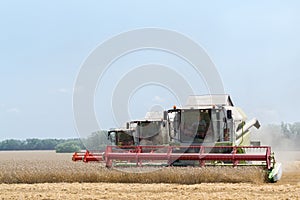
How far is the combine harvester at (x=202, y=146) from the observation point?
40.1 feet

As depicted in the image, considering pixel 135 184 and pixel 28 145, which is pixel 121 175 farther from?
pixel 28 145

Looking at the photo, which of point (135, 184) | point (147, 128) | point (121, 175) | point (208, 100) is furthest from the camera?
point (147, 128)

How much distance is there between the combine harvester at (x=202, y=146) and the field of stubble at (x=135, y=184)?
0.47m

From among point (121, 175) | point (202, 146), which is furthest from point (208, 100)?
point (121, 175)

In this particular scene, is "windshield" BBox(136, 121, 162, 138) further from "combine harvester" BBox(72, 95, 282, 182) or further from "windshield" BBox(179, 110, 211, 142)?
"windshield" BBox(179, 110, 211, 142)

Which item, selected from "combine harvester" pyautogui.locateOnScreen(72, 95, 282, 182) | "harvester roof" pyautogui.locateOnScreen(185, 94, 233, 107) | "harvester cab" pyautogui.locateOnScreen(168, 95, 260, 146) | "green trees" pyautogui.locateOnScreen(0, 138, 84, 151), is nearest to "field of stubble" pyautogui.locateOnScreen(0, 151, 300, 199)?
"combine harvester" pyautogui.locateOnScreen(72, 95, 282, 182)

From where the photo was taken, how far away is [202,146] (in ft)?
42.1

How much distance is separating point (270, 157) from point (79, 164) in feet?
15.8

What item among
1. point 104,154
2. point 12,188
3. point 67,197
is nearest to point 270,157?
point 104,154

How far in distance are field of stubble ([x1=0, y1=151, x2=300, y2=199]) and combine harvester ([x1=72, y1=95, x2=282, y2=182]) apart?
1.54ft

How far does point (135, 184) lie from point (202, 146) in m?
2.25

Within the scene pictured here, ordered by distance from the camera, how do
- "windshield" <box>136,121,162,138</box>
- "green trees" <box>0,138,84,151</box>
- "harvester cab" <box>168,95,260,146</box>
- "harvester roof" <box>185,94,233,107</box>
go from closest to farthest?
"harvester cab" <box>168,95,260,146</box>, "harvester roof" <box>185,94,233,107</box>, "windshield" <box>136,121,162,138</box>, "green trees" <box>0,138,84,151</box>

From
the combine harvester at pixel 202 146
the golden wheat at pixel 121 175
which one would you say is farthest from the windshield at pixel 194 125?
the golden wheat at pixel 121 175

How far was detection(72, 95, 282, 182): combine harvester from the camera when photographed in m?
12.2
